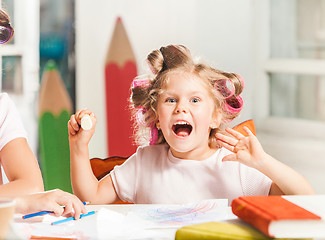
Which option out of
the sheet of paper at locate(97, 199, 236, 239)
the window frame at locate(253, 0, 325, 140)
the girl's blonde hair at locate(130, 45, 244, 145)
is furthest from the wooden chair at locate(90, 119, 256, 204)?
the window frame at locate(253, 0, 325, 140)

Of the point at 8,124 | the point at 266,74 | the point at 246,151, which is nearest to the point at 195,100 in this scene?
the point at 246,151

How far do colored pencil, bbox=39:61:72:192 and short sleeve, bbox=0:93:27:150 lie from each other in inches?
50.1

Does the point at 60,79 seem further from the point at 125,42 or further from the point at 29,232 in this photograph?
the point at 29,232

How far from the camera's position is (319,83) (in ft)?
8.50

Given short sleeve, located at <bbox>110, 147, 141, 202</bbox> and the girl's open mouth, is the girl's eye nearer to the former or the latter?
the girl's open mouth

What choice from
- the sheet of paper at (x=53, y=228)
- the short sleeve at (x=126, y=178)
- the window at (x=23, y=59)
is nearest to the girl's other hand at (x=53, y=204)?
the sheet of paper at (x=53, y=228)

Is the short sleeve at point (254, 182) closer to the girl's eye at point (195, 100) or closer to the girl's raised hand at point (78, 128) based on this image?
the girl's eye at point (195, 100)

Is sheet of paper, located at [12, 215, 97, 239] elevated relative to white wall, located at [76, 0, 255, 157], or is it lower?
lower

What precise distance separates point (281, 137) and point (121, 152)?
2.71ft

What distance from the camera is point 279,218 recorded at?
0.86 metres

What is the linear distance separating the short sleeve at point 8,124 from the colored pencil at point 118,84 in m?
1.34

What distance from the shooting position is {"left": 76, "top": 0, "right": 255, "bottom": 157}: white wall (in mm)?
2783

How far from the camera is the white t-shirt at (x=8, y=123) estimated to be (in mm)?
1448

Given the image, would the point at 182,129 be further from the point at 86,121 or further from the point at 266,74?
the point at 266,74
